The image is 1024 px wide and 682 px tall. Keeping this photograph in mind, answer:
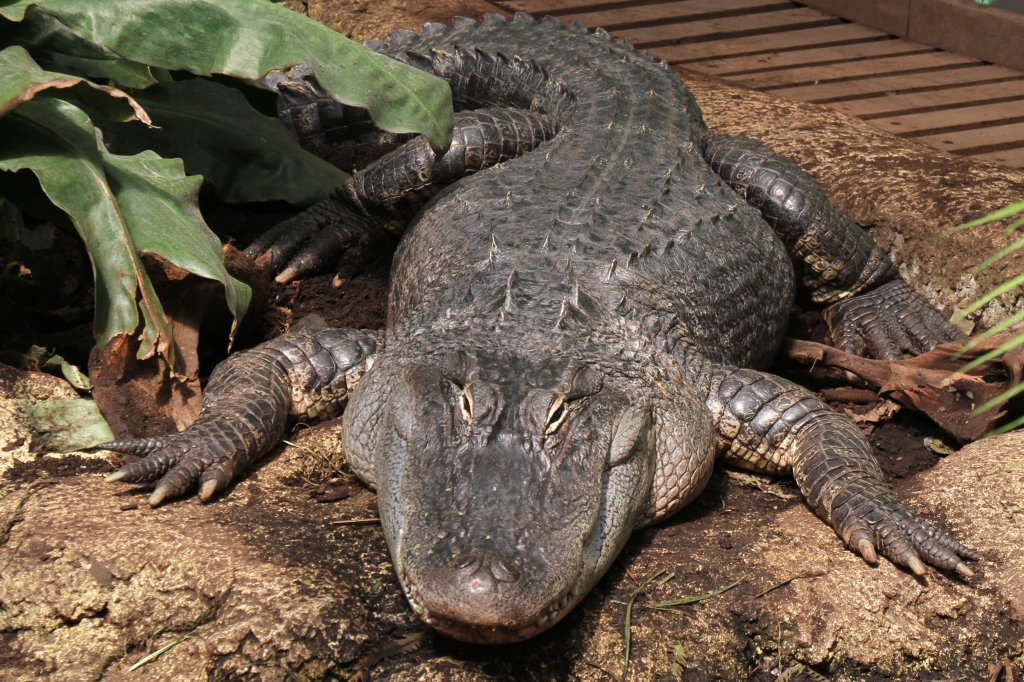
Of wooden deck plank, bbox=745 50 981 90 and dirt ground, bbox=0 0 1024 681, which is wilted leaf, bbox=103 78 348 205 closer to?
dirt ground, bbox=0 0 1024 681

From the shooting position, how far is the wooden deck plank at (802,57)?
6.98 meters

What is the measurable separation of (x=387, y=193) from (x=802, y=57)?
3.56 metres

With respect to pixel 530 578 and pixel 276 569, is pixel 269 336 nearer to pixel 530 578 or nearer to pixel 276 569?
pixel 276 569

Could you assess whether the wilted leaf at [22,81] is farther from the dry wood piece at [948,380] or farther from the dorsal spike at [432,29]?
the dry wood piece at [948,380]

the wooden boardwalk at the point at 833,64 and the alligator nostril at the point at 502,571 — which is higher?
the alligator nostril at the point at 502,571

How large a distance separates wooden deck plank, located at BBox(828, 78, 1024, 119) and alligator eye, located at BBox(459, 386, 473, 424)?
13.9 feet

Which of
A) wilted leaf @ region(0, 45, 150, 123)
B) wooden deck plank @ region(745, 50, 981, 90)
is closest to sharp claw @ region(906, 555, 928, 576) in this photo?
wilted leaf @ region(0, 45, 150, 123)

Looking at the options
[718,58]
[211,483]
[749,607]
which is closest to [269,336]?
[211,483]

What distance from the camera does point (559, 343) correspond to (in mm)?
3373

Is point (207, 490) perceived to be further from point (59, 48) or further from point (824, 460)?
point (824, 460)

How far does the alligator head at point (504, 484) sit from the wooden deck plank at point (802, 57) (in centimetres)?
428

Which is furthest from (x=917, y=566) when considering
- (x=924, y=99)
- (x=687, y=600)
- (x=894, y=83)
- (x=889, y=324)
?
(x=894, y=83)

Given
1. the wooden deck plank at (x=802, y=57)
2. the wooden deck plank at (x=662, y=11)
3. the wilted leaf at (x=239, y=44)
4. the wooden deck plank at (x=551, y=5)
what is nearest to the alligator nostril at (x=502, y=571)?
the wilted leaf at (x=239, y=44)

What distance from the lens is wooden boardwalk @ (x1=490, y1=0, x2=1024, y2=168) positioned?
6.18 metres
